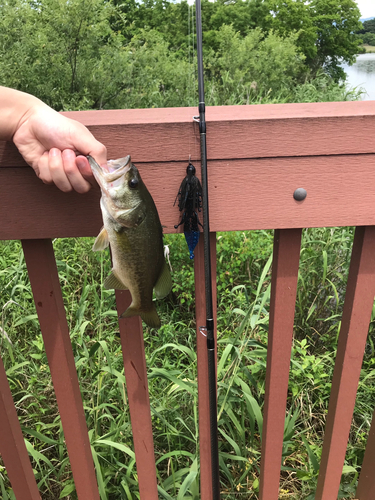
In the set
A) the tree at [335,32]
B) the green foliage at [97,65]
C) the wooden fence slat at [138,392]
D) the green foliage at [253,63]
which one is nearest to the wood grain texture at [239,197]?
the wooden fence slat at [138,392]

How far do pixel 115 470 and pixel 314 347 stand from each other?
1267 mm

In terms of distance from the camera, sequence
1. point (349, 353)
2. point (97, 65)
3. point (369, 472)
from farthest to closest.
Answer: point (97, 65), point (369, 472), point (349, 353)

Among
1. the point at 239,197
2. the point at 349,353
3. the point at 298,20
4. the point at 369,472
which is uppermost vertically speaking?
the point at 298,20

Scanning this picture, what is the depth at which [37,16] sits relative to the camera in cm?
Result: 531

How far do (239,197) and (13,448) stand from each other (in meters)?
1.04

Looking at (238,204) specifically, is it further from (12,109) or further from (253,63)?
(253,63)

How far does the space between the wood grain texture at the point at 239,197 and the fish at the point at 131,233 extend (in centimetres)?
12

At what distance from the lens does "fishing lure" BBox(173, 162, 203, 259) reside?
0.82 m

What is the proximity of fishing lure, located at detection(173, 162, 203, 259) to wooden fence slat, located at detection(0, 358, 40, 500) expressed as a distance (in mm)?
711

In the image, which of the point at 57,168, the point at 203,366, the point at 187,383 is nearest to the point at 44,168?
the point at 57,168

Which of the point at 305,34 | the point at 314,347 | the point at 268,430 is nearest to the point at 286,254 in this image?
the point at 268,430

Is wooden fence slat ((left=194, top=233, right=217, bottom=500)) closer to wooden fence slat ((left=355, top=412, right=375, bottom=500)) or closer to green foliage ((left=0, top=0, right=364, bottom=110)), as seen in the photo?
wooden fence slat ((left=355, top=412, right=375, bottom=500))

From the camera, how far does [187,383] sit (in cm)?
154

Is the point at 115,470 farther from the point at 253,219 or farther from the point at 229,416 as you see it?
the point at 253,219
